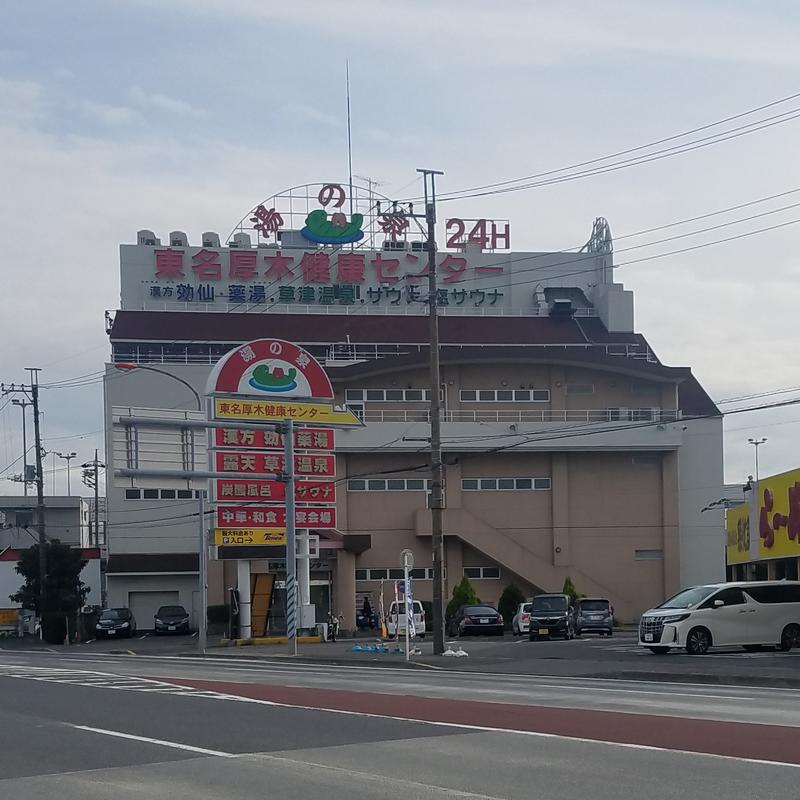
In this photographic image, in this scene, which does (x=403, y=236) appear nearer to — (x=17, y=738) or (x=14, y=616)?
(x=14, y=616)

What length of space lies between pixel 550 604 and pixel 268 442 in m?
12.0

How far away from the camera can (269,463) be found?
47125 millimetres

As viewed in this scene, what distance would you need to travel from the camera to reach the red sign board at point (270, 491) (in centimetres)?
4725

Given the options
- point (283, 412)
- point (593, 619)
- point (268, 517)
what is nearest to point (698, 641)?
point (593, 619)

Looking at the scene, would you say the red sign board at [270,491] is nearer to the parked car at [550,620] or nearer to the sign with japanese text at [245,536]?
the sign with japanese text at [245,536]

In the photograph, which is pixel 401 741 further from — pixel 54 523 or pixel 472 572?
pixel 54 523

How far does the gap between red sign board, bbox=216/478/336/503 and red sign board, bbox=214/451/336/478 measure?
46cm

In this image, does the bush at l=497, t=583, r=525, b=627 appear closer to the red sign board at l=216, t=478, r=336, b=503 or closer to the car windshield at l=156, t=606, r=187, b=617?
the red sign board at l=216, t=478, r=336, b=503

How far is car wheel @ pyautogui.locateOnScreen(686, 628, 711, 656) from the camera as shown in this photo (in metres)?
30.3

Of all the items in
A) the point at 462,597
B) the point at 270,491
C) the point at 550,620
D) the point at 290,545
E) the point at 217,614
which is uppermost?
the point at 270,491

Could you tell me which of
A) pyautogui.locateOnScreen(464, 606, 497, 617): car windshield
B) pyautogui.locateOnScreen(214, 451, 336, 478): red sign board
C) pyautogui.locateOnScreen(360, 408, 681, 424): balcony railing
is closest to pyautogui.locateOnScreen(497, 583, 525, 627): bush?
pyautogui.locateOnScreen(464, 606, 497, 617): car windshield

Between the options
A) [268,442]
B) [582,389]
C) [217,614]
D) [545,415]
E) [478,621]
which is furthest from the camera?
[582,389]

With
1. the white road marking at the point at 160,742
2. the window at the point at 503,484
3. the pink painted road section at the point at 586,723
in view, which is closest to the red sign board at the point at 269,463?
the window at the point at 503,484

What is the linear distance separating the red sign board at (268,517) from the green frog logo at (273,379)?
4668mm
